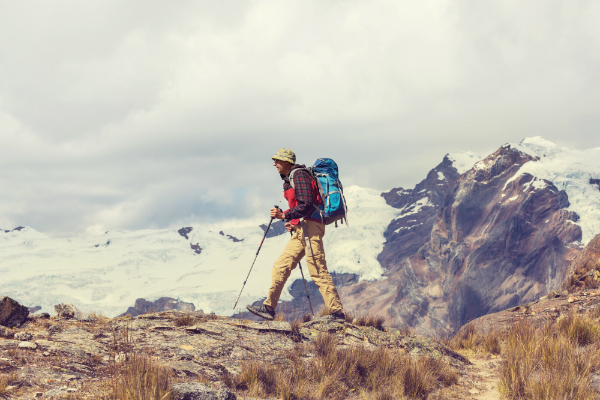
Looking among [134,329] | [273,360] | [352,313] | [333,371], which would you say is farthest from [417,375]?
[134,329]

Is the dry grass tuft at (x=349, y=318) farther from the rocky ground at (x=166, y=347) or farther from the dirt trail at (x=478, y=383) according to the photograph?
the dirt trail at (x=478, y=383)

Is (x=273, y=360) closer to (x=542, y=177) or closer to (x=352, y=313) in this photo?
(x=352, y=313)

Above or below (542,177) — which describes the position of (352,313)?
below

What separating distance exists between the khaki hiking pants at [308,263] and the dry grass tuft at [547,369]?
3259mm

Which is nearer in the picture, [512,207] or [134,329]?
[134,329]

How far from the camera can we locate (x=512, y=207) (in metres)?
184

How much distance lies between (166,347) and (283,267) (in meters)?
2.66

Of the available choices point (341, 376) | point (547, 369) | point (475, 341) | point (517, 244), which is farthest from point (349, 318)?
point (517, 244)

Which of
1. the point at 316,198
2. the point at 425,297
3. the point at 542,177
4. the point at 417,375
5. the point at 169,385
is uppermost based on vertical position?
the point at 542,177

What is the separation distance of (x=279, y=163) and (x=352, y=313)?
12.6 ft

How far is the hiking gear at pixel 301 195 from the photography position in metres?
7.92

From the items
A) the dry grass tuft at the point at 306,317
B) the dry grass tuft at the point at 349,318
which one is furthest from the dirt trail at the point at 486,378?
the dry grass tuft at the point at 306,317

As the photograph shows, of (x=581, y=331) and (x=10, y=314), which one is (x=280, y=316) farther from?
(x=581, y=331)

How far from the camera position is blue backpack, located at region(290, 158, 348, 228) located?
319 inches
